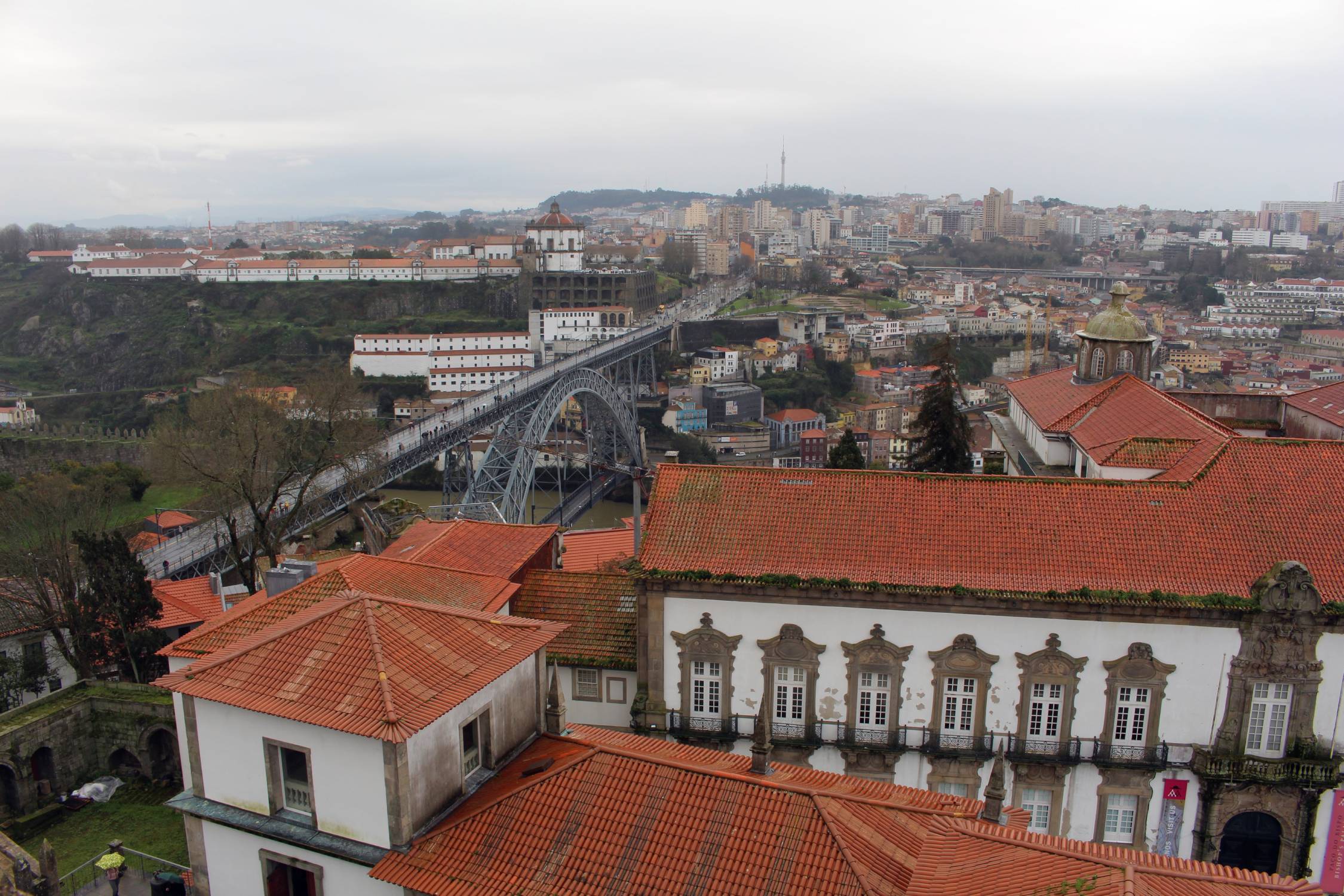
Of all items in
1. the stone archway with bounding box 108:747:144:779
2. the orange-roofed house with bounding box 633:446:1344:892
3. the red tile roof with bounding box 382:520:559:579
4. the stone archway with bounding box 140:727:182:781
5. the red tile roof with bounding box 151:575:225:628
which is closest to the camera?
the orange-roofed house with bounding box 633:446:1344:892

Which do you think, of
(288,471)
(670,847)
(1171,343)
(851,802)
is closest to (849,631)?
(851,802)

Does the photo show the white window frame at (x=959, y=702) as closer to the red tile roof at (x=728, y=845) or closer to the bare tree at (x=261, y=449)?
the red tile roof at (x=728, y=845)

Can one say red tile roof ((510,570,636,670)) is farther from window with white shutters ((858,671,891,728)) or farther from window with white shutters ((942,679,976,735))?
window with white shutters ((942,679,976,735))

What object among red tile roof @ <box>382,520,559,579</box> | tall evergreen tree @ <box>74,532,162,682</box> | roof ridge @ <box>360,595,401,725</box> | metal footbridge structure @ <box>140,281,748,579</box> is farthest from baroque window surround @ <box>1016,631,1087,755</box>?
tall evergreen tree @ <box>74,532,162,682</box>

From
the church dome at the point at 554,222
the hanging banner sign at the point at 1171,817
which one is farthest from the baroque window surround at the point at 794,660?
the church dome at the point at 554,222

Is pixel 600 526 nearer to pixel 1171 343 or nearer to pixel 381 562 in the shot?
pixel 381 562

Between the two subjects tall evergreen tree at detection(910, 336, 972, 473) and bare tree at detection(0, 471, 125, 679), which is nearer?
bare tree at detection(0, 471, 125, 679)

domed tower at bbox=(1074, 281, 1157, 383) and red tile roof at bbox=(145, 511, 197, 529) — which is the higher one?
domed tower at bbox=(1074, 281, 1157, 383)
